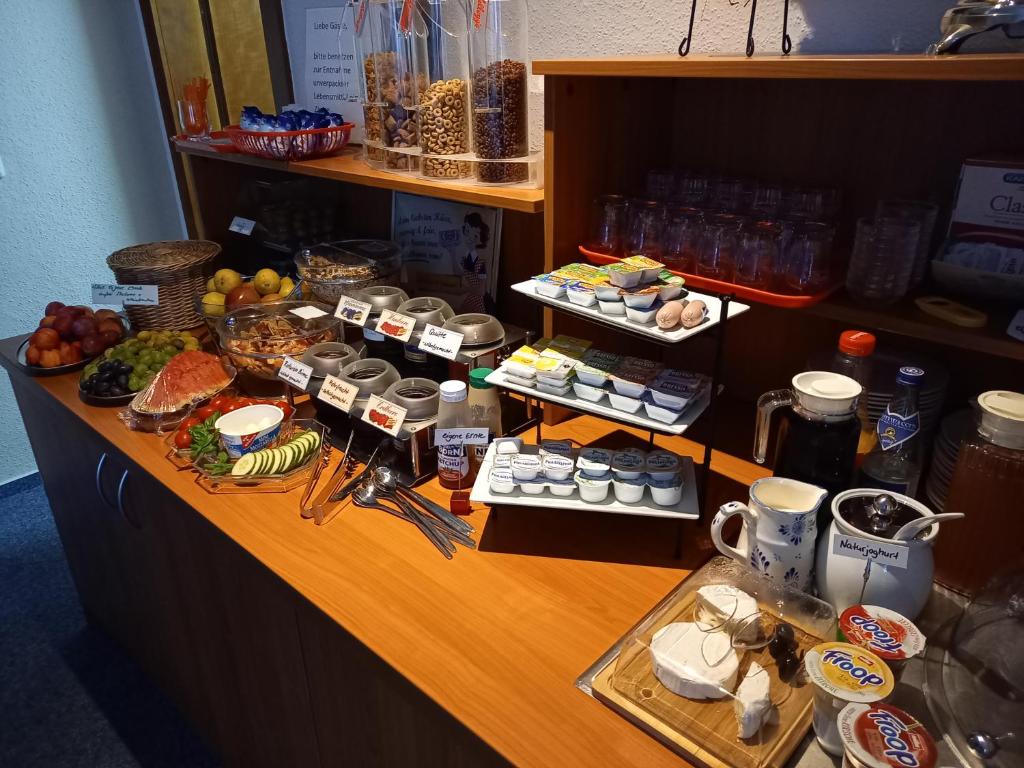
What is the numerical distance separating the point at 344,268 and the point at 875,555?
4.06ft

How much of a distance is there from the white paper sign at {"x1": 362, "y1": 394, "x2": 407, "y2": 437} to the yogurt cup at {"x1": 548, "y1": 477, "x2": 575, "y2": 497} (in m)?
0.29

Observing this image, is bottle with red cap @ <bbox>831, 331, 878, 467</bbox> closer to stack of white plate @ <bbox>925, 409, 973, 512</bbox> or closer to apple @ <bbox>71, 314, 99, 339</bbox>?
stack of white plate @ <bbox>925, 409, 973, 512</bbox>

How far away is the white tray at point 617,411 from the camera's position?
3.14 feet

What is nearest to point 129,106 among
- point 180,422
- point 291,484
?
point 180,422

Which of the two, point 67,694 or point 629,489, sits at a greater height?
point 629,489

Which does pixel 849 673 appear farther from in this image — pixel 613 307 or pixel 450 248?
pixel 450 248

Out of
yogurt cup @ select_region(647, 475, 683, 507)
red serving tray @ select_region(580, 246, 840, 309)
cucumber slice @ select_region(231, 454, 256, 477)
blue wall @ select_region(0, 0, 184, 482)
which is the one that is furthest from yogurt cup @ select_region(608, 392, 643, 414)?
blue wall @ select_region(0, 0, 184, 482)

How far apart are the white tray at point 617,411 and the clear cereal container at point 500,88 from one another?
43 cm

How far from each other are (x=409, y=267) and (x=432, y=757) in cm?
117

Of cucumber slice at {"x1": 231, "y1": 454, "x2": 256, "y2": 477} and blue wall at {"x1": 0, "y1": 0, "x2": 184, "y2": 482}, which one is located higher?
blue wall at {"x1": 0, "y1": 0, "x2": 184, "y2": 482}

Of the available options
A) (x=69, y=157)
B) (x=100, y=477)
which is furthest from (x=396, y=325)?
(x=69, y=157)

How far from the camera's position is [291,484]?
1.25 m

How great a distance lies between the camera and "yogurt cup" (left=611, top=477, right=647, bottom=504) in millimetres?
1007

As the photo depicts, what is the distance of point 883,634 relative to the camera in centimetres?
75
